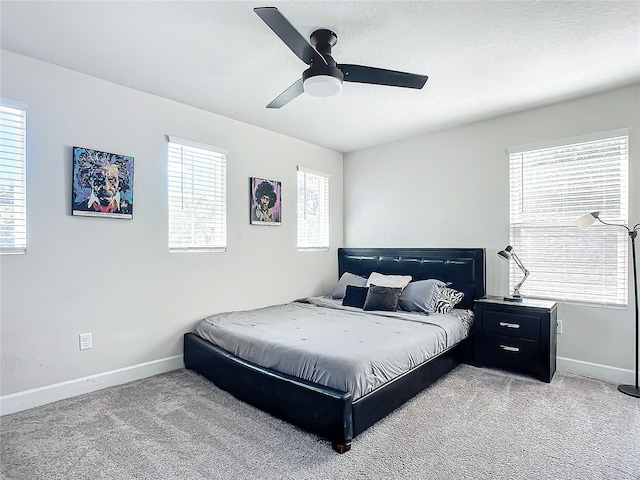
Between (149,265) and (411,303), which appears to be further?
(411,303)

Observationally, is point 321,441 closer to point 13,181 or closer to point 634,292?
point 13,181

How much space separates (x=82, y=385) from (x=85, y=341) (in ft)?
1.12

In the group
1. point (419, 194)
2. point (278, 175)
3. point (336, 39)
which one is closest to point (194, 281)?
point (278, 175)

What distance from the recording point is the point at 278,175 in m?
4.33

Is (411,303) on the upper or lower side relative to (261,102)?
lower

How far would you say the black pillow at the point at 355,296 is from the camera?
3.89 m

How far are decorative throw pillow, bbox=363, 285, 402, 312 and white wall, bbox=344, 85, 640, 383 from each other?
1.00 meters

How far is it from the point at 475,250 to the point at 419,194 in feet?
3.31

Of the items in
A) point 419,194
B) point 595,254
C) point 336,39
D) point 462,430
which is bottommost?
point 462,430

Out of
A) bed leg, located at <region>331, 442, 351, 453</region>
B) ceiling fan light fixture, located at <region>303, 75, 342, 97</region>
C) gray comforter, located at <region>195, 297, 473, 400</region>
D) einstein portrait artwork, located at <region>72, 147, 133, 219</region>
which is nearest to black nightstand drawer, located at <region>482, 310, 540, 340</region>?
gray comforter, located at <region>195, 297, 473, 400</region>

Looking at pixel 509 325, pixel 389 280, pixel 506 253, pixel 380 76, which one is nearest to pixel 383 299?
pixel 389 280

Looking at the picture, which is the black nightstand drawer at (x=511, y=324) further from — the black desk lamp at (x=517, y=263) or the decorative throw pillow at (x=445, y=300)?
the decorative throw pillow at (x=445, y=300)

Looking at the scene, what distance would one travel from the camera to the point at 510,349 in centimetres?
325

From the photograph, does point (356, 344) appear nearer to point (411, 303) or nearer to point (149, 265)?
point (411, 303)
